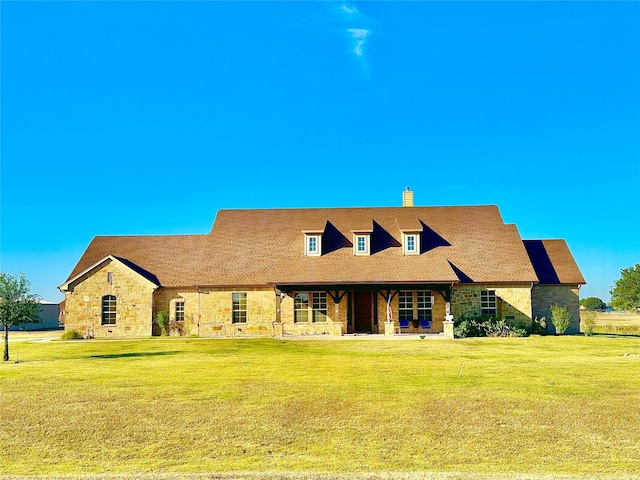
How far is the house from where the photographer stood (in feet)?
99.1

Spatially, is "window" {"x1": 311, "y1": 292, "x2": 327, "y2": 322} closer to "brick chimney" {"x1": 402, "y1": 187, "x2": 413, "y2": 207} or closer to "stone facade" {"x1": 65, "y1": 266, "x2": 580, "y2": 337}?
"stone facade" {"x1": 65, "y1": 266, "x2": 580, "y2": 337}

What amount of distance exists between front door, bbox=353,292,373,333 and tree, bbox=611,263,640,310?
133 feet

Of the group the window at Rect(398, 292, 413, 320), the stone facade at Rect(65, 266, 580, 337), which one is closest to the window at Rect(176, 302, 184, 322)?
the stone facade at Rect(65, 266, 580, 337)

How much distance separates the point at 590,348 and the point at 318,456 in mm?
17719

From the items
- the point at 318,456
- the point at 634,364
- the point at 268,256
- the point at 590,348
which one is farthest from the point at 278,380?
the point at 268,256

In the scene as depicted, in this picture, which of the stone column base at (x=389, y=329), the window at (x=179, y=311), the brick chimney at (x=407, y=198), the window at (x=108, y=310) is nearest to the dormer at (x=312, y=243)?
the stone column base at (x=389, y=329)

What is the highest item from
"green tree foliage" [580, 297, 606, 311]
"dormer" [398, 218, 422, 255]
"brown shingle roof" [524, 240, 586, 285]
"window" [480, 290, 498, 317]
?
"dormer" [398, 218, 422, 255]

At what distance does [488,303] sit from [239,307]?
12954mm

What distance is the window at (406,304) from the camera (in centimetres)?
3061

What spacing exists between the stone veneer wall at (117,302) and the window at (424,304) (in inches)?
552

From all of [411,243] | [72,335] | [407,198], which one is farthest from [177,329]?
[407,198]

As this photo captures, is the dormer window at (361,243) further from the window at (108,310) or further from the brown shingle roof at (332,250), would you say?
the window at (108,310)

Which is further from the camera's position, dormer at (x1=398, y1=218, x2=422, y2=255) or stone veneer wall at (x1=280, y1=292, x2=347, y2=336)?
dormer at (x1=398, y1=218, x2=422, y2=255)

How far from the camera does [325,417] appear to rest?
1035 centimetres
